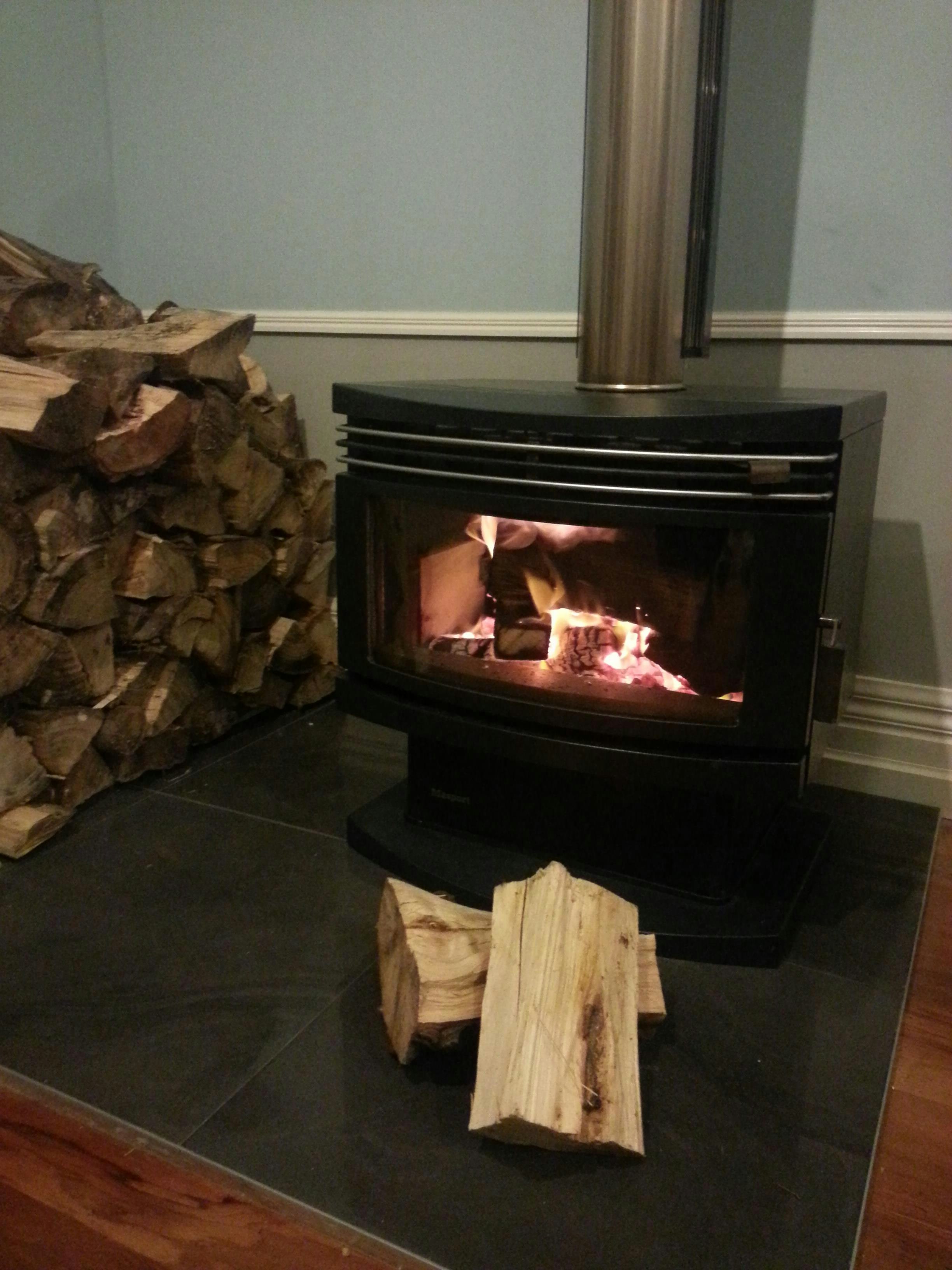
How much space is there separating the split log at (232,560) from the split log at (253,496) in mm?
33

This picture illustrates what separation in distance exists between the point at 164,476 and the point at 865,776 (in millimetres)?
1340

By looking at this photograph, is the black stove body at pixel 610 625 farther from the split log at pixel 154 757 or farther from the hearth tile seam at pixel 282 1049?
the split log at pixel 154 757

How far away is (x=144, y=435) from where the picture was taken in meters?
1.61

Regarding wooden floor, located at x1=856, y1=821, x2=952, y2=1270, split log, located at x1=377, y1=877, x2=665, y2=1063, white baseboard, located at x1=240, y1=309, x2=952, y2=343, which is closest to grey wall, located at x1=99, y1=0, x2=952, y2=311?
white baseboard, located at x1=240, y1=309, x2=952, y2=343

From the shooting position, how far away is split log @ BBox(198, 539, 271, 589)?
187 centimetres

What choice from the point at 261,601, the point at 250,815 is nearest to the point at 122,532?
the point at 261,601

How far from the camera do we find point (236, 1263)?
35.9 inches

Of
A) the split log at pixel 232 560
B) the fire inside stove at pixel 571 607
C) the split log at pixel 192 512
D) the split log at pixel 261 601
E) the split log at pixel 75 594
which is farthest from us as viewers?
the split log at pixel 261 601

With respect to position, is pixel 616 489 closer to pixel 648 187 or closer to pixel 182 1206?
pixel 648 187

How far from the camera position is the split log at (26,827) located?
1.57 meters

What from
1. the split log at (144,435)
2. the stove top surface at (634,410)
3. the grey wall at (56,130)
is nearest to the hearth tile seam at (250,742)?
the split log at (144,435)

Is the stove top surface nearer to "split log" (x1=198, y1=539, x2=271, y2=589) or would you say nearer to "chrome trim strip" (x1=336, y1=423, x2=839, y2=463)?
"chrome trim strip" (x1=336, y1=423, x2=839, y2=463)

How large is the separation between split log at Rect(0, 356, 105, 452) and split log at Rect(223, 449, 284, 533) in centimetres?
39

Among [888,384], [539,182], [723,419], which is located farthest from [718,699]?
[539,182]
